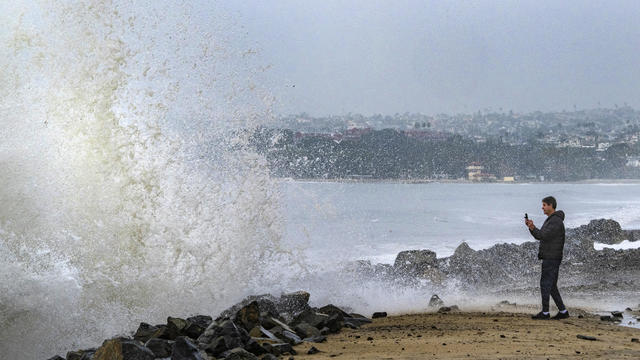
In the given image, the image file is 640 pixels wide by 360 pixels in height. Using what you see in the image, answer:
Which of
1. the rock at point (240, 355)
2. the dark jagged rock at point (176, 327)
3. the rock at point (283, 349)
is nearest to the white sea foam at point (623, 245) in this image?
the rock at point (283, 349)

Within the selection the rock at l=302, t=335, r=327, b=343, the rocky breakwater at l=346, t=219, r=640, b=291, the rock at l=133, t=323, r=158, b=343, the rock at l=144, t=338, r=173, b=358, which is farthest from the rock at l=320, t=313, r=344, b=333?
→ the rocky breakwater at l=346, t=219, r=640, b=291

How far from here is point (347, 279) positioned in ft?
44.6

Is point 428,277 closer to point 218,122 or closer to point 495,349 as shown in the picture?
point 218,122

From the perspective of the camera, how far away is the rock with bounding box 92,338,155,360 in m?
5.98

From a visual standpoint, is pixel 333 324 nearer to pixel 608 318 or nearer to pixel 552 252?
pixel 552 252

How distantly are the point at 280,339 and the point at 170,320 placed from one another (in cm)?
125

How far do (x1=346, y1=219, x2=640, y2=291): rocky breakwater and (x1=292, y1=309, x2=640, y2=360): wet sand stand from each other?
5526mm

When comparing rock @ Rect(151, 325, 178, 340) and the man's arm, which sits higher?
the man's arm

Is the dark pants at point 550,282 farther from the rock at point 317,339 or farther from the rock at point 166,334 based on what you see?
the rock at point 166,334

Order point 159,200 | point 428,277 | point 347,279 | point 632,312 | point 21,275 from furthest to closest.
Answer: point 428,277 < point 347,279 < point 159,200 < point 632,312 < point 21,275

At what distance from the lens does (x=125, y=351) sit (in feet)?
19.6

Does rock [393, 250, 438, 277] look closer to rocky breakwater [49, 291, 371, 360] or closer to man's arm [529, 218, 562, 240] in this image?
man's arm [529, 218, 562, 240]

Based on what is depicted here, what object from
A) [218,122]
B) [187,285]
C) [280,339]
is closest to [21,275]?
[187,285]

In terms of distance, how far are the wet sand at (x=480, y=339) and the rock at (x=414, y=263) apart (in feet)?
26.5
